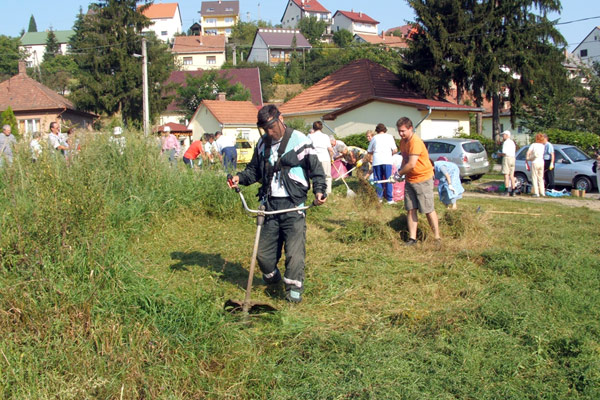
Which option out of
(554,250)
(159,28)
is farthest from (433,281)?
(159,28)

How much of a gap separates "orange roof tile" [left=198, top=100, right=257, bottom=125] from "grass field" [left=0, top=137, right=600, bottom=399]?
31.8 m

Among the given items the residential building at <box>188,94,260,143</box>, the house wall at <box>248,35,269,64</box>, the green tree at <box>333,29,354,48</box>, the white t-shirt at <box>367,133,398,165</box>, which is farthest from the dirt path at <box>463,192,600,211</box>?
the house wall at <box>248,35,269,64</box>

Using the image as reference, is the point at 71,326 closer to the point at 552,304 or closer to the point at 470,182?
the point at 552,304

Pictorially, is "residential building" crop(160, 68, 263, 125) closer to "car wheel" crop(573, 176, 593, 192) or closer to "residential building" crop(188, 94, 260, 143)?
"residential building" crop(188, 94, 260, 143)

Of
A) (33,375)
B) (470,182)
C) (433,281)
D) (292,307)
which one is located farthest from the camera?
(470,182)

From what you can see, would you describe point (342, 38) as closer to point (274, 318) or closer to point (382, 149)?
point (382, 149)

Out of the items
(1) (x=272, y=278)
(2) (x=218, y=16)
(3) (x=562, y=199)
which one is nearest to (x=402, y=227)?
(1) (x=272, y=278)

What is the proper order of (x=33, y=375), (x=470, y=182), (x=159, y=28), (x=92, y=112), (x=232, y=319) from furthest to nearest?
1. (x=159, y=28)
2. (x=92, y=112)
3. (x=470, y=182)
4. (x=232, y=319)
5. (x=33, y=375)

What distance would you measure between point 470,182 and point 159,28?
104970mm

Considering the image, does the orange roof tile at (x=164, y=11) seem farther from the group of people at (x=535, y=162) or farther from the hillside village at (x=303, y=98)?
the group of people at (x=535, y=162)

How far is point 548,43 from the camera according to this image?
89.6 feet

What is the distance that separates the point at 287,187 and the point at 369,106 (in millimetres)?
22878

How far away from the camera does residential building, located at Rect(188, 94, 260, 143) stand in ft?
124

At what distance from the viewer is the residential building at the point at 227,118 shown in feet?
124
